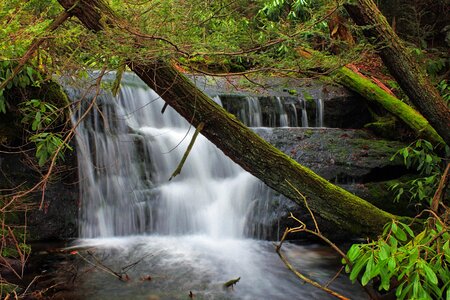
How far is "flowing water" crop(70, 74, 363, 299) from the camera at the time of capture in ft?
16.2

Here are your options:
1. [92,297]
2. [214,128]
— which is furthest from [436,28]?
[92,297]

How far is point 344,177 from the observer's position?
22.0 ft

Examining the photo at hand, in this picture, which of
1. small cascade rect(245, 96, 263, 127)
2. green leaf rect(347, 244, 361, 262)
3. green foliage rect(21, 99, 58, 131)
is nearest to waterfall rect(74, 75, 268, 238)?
small cascade rect(245, 96, 263, 127)

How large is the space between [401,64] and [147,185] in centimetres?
430

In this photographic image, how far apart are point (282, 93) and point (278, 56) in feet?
17.3

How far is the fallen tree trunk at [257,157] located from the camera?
12.5 ft

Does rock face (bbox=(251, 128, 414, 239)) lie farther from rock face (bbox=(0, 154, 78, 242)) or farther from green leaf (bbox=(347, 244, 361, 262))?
green leaf (bbox=(347, 244, 361, 262))

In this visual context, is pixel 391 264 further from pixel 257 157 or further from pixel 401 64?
pixel 401 64

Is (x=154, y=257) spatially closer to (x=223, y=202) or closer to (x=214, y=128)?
(x=223, y=202)

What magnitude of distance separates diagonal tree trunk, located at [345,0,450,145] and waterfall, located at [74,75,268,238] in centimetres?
296

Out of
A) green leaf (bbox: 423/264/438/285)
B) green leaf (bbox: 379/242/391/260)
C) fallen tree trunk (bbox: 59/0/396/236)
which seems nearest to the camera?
green leaf (bbox: 423/264/438/285)

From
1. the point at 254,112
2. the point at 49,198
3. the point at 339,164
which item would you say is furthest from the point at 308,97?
the point at 49,198

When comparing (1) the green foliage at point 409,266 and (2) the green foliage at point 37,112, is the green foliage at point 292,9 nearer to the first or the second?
(2) the green foliage at point 37,112

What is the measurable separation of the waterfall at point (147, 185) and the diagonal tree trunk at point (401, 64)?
117 inches
